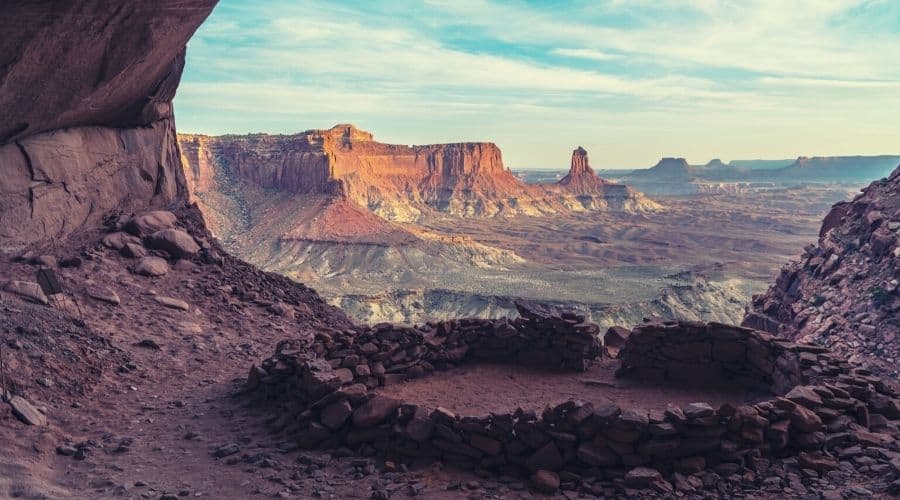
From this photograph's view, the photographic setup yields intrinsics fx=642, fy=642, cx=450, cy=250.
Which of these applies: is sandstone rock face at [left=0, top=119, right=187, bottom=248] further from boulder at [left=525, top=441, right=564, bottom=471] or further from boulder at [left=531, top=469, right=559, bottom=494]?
boulder at [left=531, top=469, right=559, bottom=494]

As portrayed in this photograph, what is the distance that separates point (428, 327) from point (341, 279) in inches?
2277

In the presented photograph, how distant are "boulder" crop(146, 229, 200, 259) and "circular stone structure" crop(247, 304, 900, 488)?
308 inches

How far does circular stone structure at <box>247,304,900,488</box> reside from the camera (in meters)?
8.91

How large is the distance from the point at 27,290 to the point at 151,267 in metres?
4.02

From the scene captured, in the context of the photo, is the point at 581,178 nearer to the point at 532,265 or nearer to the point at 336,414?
the point at 532,265

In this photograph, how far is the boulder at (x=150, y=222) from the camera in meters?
19.5

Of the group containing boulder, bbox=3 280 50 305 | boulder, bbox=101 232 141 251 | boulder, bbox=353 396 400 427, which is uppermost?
boulder, bbox=101 232 141 251

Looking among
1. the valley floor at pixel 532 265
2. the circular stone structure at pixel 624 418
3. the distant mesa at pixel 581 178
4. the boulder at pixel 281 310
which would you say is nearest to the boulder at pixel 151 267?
the boulder at pixel 281 310

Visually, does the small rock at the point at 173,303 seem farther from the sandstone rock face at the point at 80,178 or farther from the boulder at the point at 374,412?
the boulder at the point at 374,412

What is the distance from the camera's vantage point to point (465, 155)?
16000 centimetres

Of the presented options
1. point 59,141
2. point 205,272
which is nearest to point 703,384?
point 205,272

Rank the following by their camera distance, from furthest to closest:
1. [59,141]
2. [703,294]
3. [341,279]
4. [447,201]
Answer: [447,201] → [341,279] → [703,294] → [59,141]

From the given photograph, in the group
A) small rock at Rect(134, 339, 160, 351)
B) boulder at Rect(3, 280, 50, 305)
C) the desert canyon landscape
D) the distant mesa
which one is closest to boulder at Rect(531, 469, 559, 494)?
the desert canyon landscape

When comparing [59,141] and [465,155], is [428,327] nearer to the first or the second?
[59,141]
